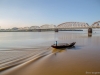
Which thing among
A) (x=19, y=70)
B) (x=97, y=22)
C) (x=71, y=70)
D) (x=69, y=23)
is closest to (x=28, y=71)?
(x=19, y=70)

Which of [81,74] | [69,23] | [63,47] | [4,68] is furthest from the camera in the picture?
[69,23]

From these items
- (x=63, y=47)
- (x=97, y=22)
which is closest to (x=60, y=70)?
(x=63, y=47)

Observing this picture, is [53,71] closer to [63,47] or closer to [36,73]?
[36,73]

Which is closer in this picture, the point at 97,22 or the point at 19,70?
the point at 19,70

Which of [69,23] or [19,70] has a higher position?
[69,23]

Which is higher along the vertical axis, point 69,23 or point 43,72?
point 69,23

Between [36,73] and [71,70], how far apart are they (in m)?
2.19

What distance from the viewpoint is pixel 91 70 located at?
702 centimetres

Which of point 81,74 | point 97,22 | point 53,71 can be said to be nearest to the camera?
point 81,74

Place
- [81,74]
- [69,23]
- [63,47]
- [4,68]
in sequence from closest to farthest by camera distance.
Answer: [81,74] < [4,68] < [63,47] < [69,23]

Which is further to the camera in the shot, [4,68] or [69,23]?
[69,23]

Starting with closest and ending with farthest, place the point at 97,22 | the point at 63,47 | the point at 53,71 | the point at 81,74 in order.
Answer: the point at 81,74 → the point at 53,71 → the point at 63,47 → the point at 97,22

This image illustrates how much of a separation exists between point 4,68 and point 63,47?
9.95 meters

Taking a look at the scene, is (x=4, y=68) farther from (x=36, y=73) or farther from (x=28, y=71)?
(x=36, y=73)
